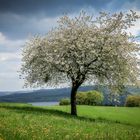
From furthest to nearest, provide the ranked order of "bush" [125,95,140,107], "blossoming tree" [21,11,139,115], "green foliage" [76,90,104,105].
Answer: "green foliage" [76,90,104,105] → "bush" [125,95,140,107] → "blossoming tree" [21,11,139,115]

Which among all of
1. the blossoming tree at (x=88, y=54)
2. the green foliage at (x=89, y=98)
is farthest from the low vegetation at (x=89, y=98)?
the blossoming tree at (x=88, y=54)

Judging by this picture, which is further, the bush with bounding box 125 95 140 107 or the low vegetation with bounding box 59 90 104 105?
the low vegetation with bounding box 59 90 104 105

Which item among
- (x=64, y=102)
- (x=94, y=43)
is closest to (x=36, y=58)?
(x=94, y=43)

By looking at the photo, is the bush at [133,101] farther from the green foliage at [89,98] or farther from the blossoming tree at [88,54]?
the blossoming tree at [88,54]

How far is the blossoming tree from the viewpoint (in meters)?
39.9

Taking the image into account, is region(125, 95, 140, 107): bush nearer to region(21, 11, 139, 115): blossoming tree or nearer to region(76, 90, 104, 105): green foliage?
region(76, 90, 104, 105): green foliage

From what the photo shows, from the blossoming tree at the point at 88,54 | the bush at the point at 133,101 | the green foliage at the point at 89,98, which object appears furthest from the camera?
the green foliage at the point at 89,98

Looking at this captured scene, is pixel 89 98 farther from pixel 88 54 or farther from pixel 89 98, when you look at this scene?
pixel 88 54

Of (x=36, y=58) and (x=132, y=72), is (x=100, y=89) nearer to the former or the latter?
(x=132, y=72)

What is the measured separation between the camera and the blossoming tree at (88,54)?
39.9 m

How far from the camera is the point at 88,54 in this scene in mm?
40156

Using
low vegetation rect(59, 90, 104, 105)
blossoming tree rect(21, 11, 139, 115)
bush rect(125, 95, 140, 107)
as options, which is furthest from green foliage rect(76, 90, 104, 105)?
blossoming tree rect(21, 11, 139, 115)

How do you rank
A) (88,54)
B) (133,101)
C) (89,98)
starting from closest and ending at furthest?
(88,54)
(89,98)
(133,101)

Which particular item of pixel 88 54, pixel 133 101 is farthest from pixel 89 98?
pixel 88 54
